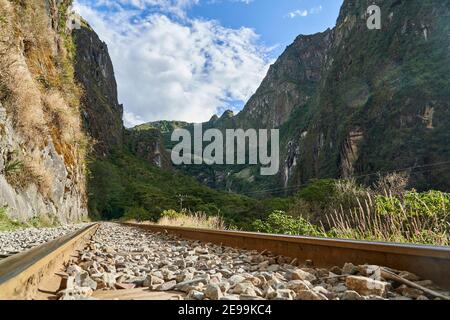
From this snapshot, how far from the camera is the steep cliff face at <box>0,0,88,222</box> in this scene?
43.5 feet

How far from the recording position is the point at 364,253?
10.0 ft

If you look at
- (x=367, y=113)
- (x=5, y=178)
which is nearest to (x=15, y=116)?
(x=5, y=178)

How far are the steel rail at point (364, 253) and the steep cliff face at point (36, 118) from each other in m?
9.59

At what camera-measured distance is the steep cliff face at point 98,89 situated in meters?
109

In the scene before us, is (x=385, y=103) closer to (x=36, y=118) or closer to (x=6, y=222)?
(x=36, y=118)

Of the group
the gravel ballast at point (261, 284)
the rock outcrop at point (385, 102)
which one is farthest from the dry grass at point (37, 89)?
the rock outcrop at point (385, 102)

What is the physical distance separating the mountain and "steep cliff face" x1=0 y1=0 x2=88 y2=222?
70.1 m

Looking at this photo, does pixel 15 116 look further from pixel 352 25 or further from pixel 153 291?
pixel 352 25

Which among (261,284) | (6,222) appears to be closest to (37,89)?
(6,222)

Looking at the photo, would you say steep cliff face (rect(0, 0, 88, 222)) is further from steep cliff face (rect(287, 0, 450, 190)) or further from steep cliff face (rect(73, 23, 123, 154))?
steep cliff face (rect(73, 23, 123, 154))

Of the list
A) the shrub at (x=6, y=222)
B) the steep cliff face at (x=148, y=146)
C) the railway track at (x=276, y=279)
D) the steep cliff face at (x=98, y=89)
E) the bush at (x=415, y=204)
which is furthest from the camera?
the steep cliff face at (x=148, y=146)

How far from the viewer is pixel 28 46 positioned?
20.8 m

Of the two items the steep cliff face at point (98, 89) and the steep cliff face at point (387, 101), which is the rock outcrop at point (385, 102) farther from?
the steep cliff face at point (98, 89)

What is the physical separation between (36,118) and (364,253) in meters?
16.2
